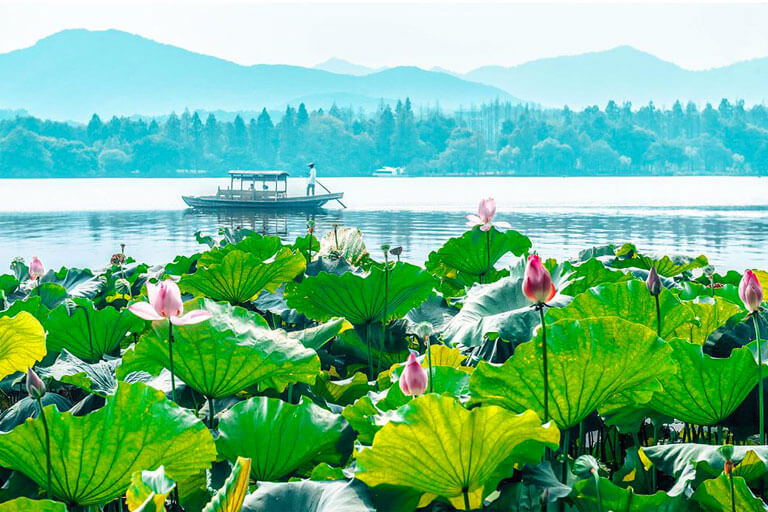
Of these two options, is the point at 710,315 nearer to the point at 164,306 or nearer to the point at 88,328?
the point at 164,306

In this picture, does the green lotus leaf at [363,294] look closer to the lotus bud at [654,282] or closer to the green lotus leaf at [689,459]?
the lotus bud at [654,282]

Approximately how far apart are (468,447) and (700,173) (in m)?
144

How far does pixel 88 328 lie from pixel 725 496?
6.01 feet

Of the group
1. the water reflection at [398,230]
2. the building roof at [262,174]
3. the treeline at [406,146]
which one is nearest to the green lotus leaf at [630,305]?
the water reflection at [398,230]

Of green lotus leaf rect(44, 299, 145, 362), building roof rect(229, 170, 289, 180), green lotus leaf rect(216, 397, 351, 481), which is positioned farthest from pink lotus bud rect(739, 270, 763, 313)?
building roof rect(229, 170, 289, 180)

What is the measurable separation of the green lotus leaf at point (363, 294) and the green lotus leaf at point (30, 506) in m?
1.15

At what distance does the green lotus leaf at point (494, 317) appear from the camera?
1757 mm

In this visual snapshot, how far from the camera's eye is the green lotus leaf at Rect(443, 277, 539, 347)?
5.76 feet

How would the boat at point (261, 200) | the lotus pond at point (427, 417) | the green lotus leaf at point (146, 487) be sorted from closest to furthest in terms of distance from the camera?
1. the green lotus leaf at point (146, 487)
2. the lotus pond at point (427, 417)
3. the boat at point (261, 200)

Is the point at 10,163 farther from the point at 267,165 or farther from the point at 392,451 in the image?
the point at 392,451

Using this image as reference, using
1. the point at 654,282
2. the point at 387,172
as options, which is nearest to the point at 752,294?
the point at 654,282

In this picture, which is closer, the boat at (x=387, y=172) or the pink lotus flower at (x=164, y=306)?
the pink lotus flower at (x=164, y=306)

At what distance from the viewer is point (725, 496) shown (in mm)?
1070

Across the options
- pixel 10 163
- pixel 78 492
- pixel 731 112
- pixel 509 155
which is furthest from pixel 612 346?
pixel 731 112
